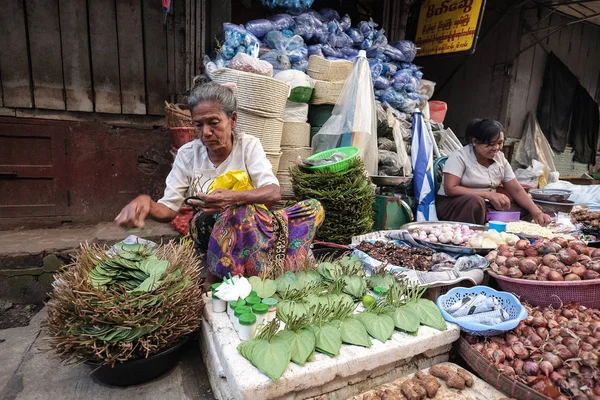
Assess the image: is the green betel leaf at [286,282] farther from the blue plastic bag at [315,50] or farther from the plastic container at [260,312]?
the blue plastic bag at [315,50]

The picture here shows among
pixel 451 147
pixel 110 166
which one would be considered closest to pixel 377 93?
pixel 451 147

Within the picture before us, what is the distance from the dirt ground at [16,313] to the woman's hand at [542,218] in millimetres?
4376

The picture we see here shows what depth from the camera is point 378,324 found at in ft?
5.20

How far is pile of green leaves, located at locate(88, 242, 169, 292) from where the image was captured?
1.51 meters

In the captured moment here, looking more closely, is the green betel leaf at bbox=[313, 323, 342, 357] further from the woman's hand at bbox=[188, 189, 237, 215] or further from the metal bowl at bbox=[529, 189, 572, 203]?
the metal bowl at bbox=[529, 189, 572, 203]

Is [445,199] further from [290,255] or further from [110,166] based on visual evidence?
[110,166]

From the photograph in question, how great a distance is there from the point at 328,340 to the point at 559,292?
1.29 metres

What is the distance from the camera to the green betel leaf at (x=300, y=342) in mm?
1357

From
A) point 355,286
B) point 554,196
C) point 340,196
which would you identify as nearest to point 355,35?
point 340,196

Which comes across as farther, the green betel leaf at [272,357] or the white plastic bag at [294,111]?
the white plastic bag at [294,111]

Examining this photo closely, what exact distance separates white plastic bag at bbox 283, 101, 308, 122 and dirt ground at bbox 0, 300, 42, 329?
2721 millimetres

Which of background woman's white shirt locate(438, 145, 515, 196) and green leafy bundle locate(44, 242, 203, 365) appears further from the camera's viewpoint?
background woman's white shirt locate(438, 145, 515, 196)

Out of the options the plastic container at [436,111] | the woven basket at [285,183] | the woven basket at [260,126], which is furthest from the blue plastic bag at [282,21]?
the plastic container at [436,111]

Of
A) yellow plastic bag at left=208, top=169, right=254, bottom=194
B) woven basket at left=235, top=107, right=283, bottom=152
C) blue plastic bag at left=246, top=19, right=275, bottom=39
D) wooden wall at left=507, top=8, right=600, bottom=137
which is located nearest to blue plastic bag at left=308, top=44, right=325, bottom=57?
blue plastic bag at left=246, top=19, right=275, bottom=39
